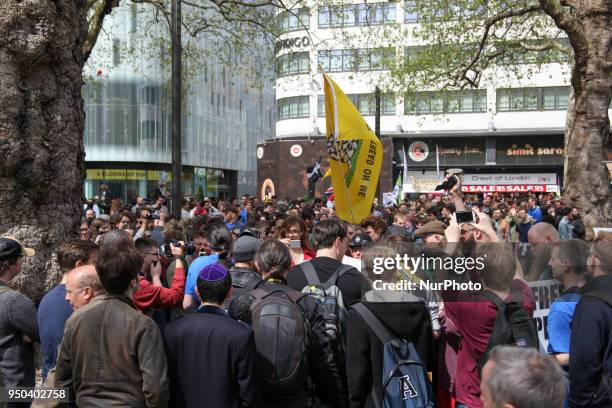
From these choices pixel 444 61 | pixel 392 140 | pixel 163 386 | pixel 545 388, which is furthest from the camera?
pixel 392 140

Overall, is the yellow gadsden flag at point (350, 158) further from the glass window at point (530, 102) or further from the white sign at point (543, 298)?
the glass window at point (530, 102)

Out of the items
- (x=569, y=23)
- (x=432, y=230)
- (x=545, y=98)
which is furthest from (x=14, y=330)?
(x=545, y=98)

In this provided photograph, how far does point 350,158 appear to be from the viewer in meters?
9.74

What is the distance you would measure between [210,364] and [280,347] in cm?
60

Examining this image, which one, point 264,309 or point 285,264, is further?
point 285,264

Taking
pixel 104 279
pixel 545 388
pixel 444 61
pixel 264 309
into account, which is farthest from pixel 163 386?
pixel 444 61

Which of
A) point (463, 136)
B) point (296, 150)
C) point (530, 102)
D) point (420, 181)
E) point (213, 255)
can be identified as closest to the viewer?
point (213, 255)

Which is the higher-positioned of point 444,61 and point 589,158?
point 444,61

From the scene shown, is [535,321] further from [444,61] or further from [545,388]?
[444,61]

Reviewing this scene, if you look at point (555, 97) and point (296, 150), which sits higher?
point (555, 97)

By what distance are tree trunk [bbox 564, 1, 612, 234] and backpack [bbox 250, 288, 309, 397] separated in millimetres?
10369

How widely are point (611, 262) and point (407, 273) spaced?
125cm

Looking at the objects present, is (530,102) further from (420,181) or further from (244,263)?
(244,263)

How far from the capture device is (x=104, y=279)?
3.98 m
